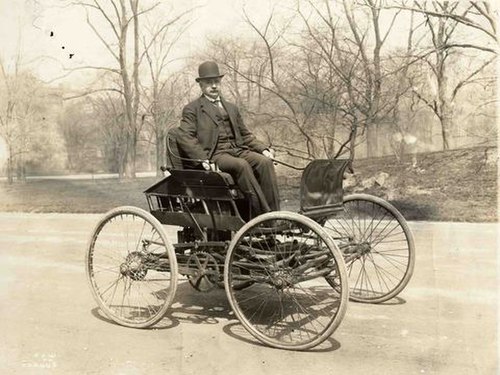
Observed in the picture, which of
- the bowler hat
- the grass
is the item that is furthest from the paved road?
the grass

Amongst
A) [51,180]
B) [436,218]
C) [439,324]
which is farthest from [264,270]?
[51,180]

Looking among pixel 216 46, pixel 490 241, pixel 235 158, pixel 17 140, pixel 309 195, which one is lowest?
pixel 490 241

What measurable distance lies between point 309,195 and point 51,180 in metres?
16.9

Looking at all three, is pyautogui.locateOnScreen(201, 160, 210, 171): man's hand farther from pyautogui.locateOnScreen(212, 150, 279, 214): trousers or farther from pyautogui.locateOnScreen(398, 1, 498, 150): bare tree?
pyautogui.locateOnScreen(398, 1, 498, 150): bare tree

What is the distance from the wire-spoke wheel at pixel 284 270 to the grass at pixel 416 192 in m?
6.09

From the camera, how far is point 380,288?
5.79 metres

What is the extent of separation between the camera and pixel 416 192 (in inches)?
480

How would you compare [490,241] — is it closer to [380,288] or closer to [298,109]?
[380,288]

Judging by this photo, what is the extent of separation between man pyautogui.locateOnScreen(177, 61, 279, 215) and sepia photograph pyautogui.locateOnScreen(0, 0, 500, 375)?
2cm

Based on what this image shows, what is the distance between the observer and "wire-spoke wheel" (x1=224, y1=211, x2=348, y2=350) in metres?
3.90

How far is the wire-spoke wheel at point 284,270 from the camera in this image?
3902 mm

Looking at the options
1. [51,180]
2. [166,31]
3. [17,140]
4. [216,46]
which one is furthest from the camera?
[51,180]

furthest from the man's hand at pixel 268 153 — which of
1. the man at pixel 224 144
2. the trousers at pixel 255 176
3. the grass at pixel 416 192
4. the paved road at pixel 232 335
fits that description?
the grass at pixel 416 192

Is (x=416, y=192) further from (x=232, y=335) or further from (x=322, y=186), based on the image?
(x=232, y=335)
